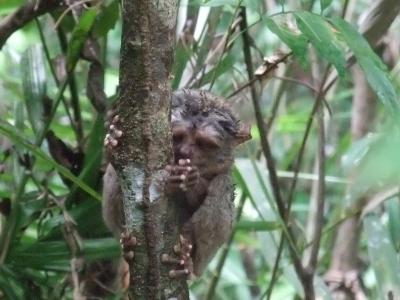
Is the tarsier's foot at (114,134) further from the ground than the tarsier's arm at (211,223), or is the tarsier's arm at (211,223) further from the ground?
the tarsier's foot at (114,134)

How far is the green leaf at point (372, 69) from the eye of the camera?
1.81m

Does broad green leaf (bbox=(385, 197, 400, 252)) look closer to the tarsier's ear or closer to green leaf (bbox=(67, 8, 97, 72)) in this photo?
the tarsier's ear

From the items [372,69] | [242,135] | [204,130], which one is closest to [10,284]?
[204,130]

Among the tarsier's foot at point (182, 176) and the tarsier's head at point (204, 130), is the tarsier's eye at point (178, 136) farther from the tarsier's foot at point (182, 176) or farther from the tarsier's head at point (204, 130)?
the tarsier's foot at point (182, 176)

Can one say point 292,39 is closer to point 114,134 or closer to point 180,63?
point 114,134

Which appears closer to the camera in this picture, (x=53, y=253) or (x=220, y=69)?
(x=53, y=253)

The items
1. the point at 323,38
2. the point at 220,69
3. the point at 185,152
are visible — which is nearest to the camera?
the point at 323,38

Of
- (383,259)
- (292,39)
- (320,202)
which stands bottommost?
(383,259)

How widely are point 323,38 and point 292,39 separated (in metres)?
0.11

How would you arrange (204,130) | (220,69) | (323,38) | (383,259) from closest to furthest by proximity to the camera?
(323,38)
(204,130)
(220,69)
(383,259)

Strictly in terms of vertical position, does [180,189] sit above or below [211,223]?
above

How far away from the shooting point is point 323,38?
1.95 m

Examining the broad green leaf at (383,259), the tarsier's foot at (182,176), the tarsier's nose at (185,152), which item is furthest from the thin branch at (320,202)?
the tarsier's foot at (182,176)

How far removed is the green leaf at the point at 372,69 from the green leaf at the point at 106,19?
3.53 feet
